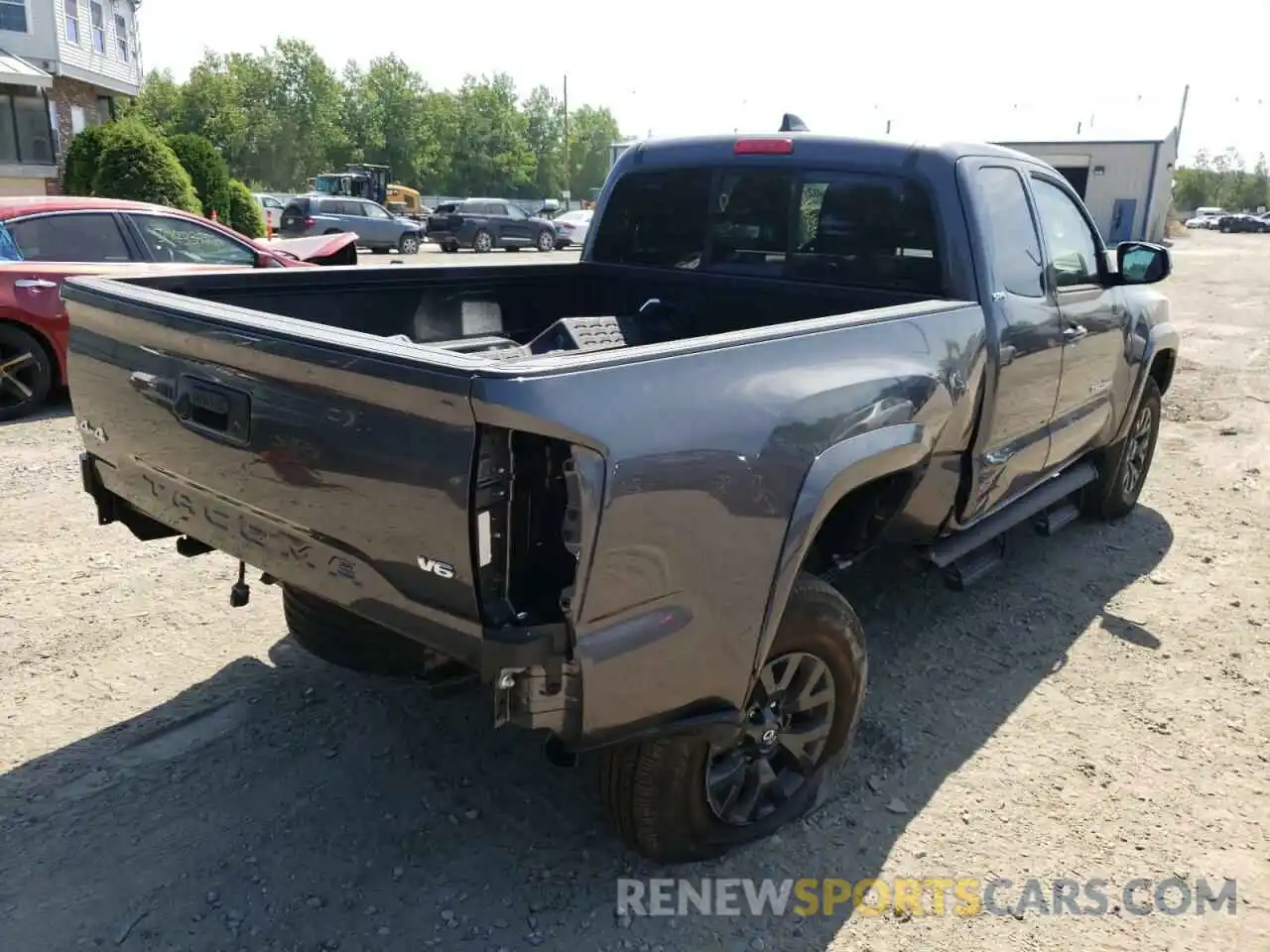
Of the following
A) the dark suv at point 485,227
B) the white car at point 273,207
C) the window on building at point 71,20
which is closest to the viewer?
the window on building at point 71,20

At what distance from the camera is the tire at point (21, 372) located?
24.4 ft

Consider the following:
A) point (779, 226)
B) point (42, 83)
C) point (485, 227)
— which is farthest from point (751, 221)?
point (485, 227)

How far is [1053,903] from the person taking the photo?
9.41 feet

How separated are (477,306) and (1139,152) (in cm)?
4555

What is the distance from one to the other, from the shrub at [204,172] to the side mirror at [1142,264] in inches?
770

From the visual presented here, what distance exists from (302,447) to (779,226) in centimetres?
257

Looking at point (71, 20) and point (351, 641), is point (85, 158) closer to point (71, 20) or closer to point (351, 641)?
point (71, 20)

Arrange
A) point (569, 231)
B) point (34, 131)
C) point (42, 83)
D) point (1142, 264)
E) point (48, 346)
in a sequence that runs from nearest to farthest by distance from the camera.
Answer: point (1142, 264) < point (48, 346) < point (42, 83) < point (34, 131) < point (569, 231)

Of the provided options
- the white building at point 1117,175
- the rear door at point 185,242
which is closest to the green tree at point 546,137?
the white building at point 1117,175

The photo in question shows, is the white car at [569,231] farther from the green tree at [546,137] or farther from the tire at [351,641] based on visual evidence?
the green tree at [546,137]

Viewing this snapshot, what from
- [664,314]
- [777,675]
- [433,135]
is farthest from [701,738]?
[433,135]

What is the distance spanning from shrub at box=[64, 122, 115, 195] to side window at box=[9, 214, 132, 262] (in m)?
12.8

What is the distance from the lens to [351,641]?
2838mm

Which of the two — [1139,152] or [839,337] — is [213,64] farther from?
[839,337]
